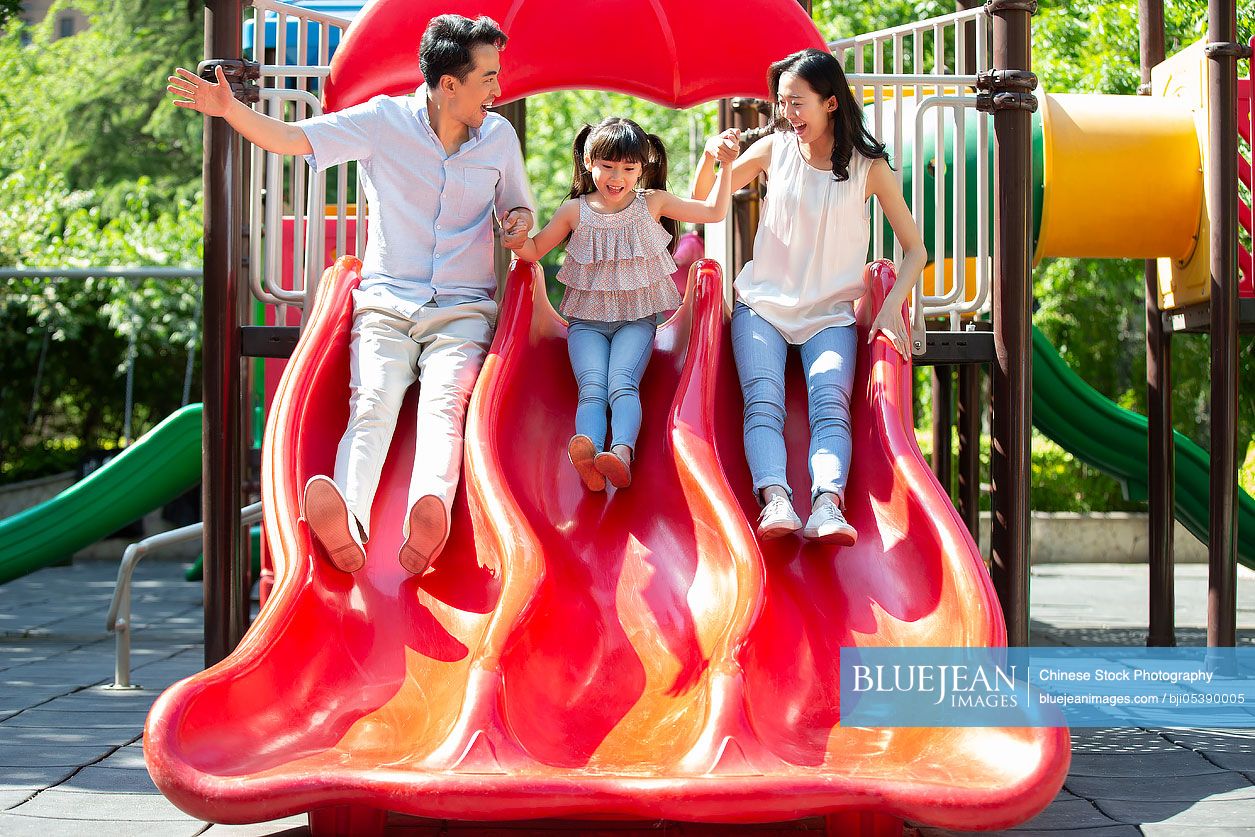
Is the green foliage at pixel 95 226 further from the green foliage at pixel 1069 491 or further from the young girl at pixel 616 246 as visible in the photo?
the green foliage at pixel 1069 491

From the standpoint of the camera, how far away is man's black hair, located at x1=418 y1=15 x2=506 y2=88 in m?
4.15

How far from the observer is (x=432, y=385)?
401cm

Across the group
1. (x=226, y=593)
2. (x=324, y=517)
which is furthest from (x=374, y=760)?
(x=226, y=593)

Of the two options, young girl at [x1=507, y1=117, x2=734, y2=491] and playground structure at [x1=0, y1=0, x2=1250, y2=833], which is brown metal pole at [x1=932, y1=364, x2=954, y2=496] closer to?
playground structure at [x1=0, y1=0, x2=1250, y2=833]

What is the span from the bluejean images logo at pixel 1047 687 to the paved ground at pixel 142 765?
33 cm

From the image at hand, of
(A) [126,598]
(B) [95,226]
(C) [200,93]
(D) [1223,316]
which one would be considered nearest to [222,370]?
(C) [200,93]

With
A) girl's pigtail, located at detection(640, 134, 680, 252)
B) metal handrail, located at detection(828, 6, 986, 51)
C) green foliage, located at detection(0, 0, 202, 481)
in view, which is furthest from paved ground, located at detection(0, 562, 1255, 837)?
green foliage, located at detection(0, 0, 202, 481)

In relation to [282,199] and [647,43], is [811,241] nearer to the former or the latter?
[647,43]

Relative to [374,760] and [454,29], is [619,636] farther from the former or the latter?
[454,29]

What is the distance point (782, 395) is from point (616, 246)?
30.8 inches

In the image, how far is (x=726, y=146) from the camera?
4.30 meters

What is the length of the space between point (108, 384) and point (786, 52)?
1097 centimetres

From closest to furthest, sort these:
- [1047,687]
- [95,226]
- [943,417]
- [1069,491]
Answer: [1047,687] → [943,417] → [1069,491] → [95,226]

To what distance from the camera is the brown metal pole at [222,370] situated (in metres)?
4.53
